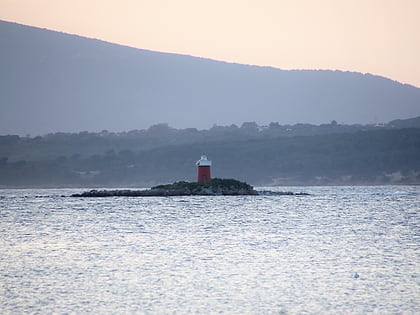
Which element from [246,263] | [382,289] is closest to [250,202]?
[246,263]

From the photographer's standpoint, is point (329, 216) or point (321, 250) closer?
point (321, 250)

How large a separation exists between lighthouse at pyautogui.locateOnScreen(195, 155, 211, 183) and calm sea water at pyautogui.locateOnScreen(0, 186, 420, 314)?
24.4 meters

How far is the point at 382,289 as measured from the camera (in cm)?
2948

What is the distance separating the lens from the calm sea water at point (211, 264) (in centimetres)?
2752

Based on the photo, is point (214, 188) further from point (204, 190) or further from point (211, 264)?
point (211, 264)

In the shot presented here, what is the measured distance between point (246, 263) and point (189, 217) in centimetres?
2741

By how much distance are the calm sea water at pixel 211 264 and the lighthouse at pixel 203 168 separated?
79.9ft

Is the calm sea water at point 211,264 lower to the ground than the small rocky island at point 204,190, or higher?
lower

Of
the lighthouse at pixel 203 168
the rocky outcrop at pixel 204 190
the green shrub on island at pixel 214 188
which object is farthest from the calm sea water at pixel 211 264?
the rocky outcrop at pixel 204 190

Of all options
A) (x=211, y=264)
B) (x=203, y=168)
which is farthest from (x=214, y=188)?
(x=211, y=264)

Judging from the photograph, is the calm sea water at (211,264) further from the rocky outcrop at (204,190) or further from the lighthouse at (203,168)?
the rocky outcrop at (204,190)

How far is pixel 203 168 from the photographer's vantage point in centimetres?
8994

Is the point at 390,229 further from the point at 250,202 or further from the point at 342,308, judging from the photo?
the point at 250,202

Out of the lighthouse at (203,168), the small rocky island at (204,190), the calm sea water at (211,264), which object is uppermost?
the lighthouse at (203,168)
